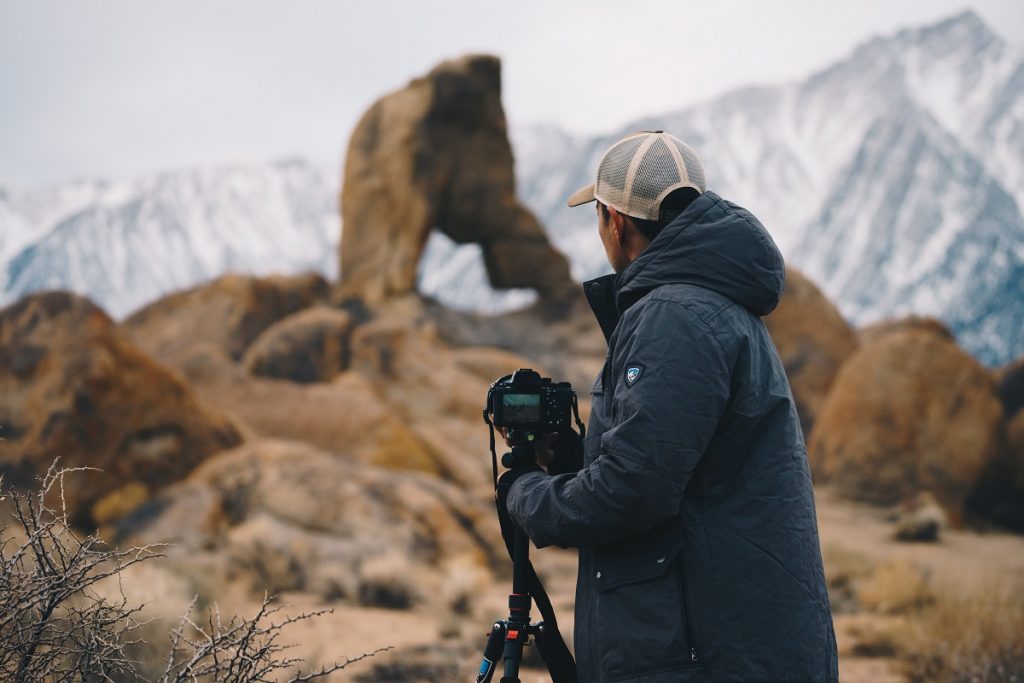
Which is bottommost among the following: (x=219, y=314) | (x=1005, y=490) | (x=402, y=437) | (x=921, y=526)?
(x=1005, y=490)

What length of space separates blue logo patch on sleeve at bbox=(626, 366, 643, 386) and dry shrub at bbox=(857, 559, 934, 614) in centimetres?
773

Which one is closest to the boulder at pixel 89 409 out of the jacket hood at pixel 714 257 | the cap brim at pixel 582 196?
the cap brim at pixel 582 196

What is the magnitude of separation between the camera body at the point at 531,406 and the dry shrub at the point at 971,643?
177 inches

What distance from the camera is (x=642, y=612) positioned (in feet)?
6.36

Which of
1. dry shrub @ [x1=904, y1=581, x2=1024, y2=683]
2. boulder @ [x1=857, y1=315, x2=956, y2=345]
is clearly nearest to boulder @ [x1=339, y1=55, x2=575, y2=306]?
boulder @ [x1=857, y1=315, x2=956, y2=345]

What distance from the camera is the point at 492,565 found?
9055 millimetres

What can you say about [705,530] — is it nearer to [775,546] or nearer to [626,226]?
[775,546]

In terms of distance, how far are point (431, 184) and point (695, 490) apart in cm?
1835

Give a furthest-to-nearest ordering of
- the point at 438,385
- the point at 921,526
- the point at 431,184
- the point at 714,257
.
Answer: the point at 431,184, the point at 438,385, the point at 921,526, the point at 714,257

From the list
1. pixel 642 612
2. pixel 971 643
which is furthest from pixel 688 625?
pixel 971 643

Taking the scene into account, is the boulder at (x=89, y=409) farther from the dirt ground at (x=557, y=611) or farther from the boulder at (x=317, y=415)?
the dirt ground at (x=557, y=611)

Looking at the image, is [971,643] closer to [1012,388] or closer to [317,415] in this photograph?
[317,415]

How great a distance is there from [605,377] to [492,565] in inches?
284

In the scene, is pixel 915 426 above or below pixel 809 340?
below
